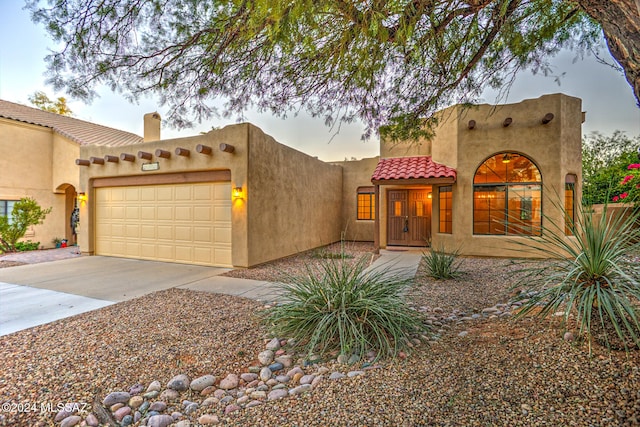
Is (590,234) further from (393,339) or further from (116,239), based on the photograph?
(116,239)

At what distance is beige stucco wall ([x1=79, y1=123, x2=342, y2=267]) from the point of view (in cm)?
775

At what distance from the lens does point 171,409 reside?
228cm

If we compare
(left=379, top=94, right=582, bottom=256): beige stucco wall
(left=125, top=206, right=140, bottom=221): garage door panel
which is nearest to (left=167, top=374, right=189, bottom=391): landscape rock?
(left=379, top=94, right=582, bottom=256): beige stucco wall

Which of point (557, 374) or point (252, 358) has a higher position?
point (557, 374)

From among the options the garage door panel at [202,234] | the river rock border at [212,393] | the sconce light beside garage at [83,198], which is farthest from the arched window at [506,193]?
the sconce light beside garage at [83,198]

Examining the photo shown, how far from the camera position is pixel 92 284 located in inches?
243

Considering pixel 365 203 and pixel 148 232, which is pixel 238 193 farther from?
pixel 365 203

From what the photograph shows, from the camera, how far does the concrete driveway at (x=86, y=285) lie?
4.55m

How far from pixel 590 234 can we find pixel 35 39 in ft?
20.9

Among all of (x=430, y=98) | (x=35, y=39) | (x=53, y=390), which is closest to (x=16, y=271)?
(x=35, y=39)

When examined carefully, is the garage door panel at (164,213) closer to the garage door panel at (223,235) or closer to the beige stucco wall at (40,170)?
the garage door panel at (223,235)

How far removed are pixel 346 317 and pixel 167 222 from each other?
753 centimetres

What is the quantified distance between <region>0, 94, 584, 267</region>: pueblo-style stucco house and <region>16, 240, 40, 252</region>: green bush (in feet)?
12.2

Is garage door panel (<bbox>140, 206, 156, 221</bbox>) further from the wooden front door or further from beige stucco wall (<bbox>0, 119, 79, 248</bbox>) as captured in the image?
the wooden front door
